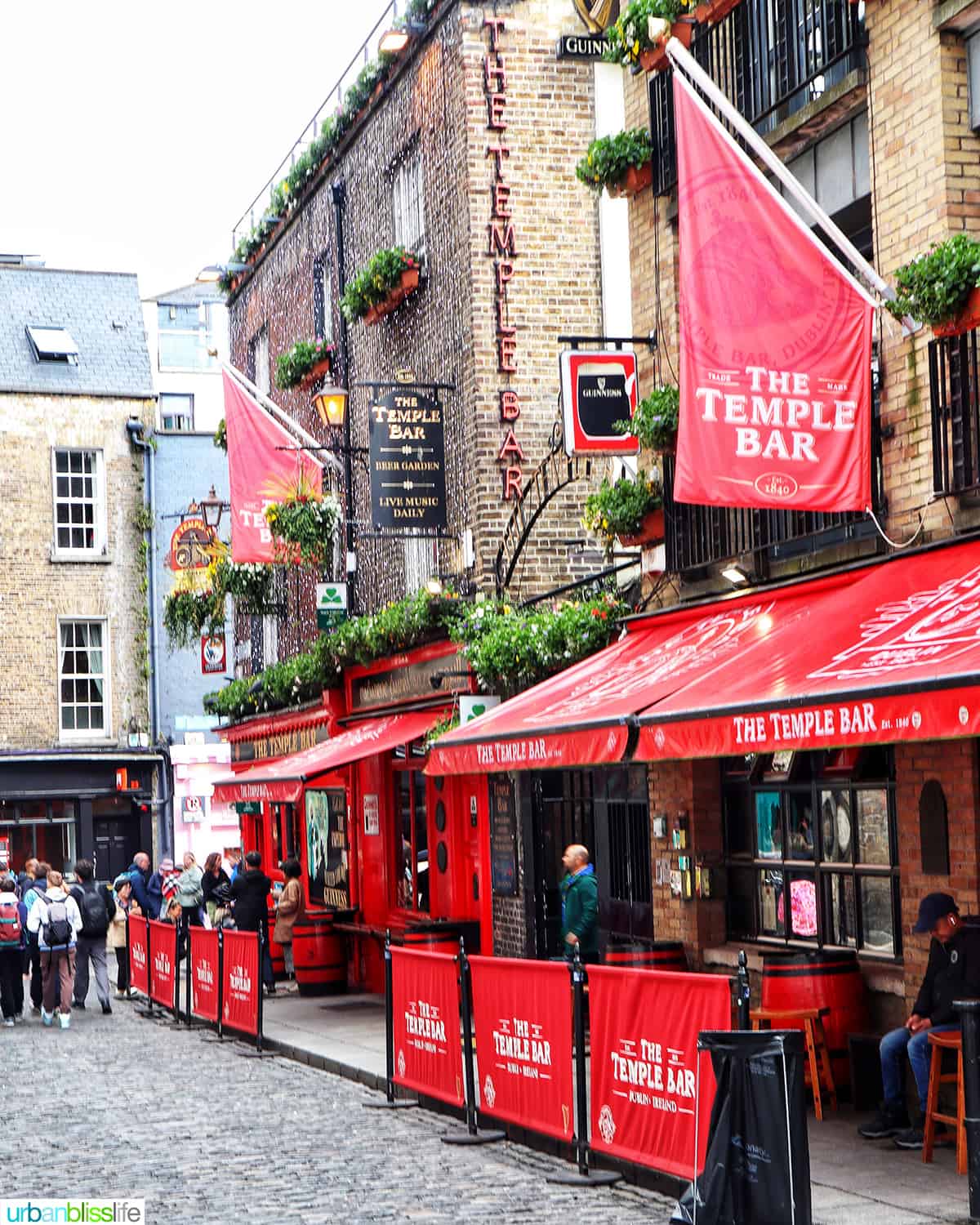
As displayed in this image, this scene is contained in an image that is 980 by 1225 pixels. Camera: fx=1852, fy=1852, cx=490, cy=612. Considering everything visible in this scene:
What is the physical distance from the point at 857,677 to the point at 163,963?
13.4 meters

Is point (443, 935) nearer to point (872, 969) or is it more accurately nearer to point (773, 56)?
point (872, 969)

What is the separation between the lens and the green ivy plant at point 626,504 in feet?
49.3

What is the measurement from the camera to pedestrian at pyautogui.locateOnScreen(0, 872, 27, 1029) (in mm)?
20469

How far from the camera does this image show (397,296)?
2052 centimetres

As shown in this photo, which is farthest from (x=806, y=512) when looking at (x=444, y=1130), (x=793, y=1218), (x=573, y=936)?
(x=793, y=1218)

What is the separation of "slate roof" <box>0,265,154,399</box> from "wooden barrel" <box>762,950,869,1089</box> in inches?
1131

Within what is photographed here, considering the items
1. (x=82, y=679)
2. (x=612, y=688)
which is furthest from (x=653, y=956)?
(x=82, y=679)

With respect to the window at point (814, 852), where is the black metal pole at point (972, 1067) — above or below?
below

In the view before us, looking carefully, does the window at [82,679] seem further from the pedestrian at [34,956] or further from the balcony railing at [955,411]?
the balcony railing at [955,411]

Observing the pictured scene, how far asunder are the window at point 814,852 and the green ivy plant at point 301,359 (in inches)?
449

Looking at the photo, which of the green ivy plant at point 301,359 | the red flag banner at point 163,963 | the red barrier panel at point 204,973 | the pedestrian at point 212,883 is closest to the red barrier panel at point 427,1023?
the red barrier panel at point 204,973

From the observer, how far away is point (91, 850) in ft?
123

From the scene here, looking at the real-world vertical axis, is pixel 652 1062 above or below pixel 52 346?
below

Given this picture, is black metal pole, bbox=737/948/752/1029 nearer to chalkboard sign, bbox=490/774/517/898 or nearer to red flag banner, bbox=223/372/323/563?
chalkboard sign, bbox=490/774/517/898
